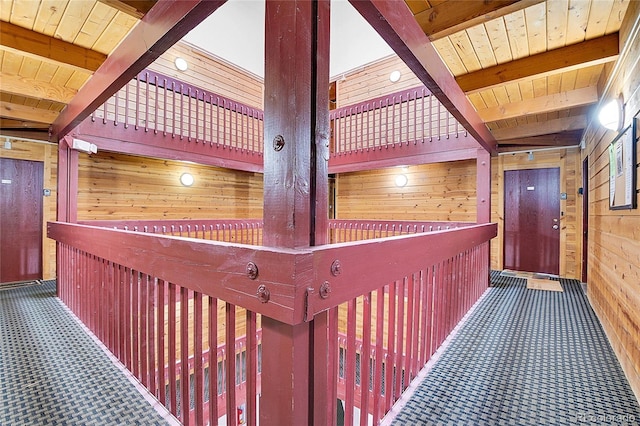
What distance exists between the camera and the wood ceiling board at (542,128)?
3.94 meters

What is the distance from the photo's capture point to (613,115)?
2.17 meters

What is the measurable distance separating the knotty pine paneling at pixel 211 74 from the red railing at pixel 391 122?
230 cm

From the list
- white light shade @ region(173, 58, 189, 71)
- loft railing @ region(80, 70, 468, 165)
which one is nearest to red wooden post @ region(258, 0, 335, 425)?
loft railing @ region(80, 70, 468, 165)

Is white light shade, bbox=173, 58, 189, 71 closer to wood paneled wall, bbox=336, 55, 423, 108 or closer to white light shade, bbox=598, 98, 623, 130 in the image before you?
wood paneled wall, bbox=336, 55, 423, 108

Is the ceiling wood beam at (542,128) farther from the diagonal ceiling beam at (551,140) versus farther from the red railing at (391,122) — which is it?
the red railing at (391,122)

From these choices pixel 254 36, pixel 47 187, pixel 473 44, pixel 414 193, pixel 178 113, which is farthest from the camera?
pixel 414 193

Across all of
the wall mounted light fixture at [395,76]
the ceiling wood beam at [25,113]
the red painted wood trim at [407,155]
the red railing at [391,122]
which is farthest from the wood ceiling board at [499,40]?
the ceiling wood beam at [25,113]

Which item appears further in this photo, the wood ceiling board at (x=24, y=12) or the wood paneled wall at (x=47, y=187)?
the wood paneled wall at (x=47, y=187)

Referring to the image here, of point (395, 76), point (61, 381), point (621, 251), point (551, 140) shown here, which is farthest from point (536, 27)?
point (395, 76)

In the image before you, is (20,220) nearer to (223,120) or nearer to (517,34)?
(223,120)

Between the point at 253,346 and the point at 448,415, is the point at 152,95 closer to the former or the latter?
the point at 253,346

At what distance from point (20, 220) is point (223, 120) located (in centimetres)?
334

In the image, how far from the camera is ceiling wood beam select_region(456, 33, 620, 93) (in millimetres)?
2346

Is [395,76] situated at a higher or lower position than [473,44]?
higher
